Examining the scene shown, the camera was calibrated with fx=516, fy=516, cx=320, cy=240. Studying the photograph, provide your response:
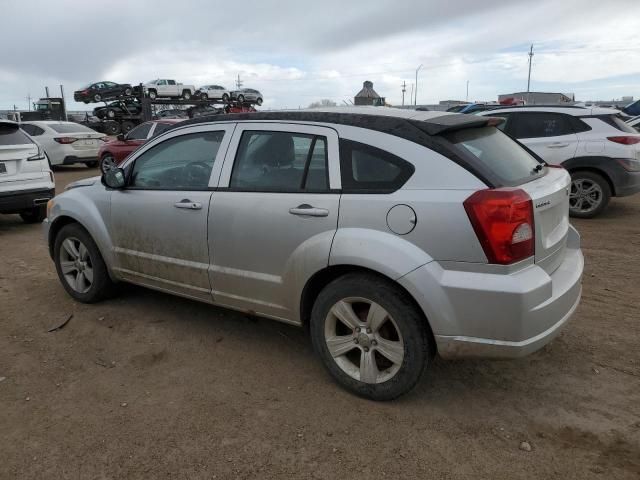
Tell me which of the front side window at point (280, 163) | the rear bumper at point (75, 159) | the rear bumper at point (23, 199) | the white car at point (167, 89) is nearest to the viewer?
the front side window at point (280, 163)

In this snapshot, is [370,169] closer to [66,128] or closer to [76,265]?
[76,265]

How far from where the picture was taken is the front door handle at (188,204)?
3613 mm

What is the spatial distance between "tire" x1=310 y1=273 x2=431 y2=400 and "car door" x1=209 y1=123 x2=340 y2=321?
0.22 metres

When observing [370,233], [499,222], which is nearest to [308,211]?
[370,233]

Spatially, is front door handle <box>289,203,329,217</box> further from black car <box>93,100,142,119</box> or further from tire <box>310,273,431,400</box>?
black car <box>93,100,142,119</box>

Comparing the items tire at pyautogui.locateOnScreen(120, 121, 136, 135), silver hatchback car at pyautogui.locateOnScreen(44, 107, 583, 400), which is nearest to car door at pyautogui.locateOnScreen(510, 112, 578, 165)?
silver hatchback car at pyautogui.locateOnScreen(44, 107, 583, 400)

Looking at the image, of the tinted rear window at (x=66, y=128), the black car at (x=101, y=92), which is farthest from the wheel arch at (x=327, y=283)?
the black car at (x=101, y=92)

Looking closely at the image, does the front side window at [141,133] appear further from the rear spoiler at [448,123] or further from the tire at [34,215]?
the rear spoiler at [448,123]

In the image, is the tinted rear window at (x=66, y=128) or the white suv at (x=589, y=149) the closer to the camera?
the white suv at (x=589, y=149)

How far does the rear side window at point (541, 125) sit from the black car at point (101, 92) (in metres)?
26.6

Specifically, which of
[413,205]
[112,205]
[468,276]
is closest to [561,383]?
[468,276]

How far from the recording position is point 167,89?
107 ft

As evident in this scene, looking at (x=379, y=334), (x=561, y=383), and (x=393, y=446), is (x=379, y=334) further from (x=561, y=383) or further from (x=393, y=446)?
(x=561, y=383)

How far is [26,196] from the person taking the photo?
299 inches
